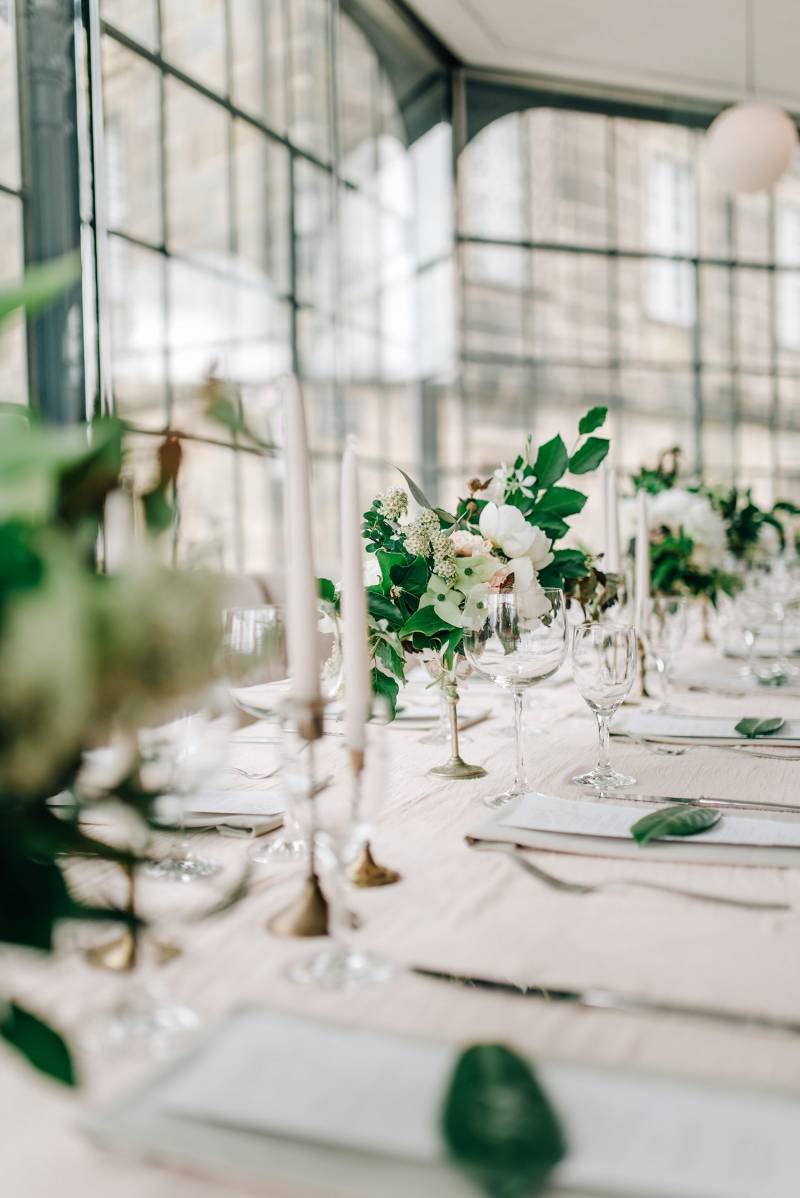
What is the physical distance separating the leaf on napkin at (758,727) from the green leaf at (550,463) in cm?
42

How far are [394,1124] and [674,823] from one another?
1.75 ft

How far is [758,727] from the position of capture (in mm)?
1492

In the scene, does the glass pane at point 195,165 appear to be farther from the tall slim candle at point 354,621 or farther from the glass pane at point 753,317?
the tall slim candle at point 354,621

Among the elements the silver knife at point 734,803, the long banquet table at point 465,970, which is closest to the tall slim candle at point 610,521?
the silver knife at point 734,803

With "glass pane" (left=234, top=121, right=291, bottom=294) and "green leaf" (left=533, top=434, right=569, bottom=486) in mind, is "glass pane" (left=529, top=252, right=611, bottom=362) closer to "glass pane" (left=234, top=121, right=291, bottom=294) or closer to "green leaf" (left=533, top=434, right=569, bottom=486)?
"glass pane" (left=234, top=121, right=291, bottom=294)

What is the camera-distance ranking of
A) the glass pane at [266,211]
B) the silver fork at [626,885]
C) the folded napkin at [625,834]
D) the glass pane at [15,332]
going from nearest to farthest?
the silver fork at [626,885] < the folded napkin at [625,834] < the glass pane at [15,332] < the glass pane at [266,211]

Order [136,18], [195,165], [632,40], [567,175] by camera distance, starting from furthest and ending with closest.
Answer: [567,175] → [632,40] → [195,165] → [136,18]

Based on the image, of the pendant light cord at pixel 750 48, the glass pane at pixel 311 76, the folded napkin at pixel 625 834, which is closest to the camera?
the folded napkin at pixel 625 834

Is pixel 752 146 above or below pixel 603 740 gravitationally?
above

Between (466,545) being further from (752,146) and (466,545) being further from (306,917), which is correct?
(752,146)

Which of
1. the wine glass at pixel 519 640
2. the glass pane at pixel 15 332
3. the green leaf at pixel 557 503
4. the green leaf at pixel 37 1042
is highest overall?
the glass pane at pixel 15 332

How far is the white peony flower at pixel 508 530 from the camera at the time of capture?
139 cm

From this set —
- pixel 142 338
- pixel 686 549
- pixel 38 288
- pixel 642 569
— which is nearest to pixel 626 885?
pixel 38 288


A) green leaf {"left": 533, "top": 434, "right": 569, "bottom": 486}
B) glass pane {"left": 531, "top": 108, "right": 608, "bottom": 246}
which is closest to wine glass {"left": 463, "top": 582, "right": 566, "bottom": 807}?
green leaf {"left": 533, "top": 434, "right": 569, "bottom": 486}
